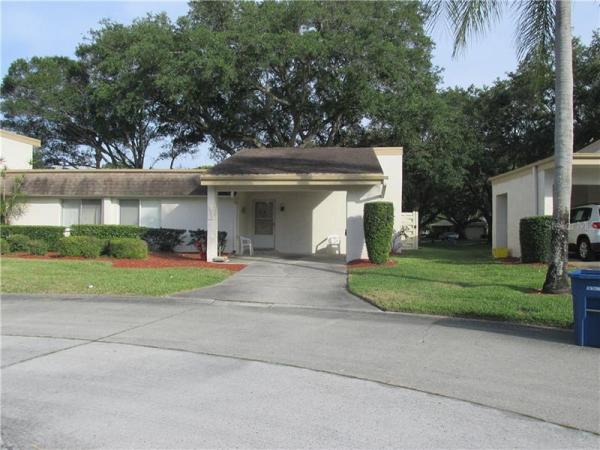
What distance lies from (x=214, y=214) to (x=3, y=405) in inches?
508

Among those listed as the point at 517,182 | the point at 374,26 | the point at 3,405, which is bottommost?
the point at 3,405

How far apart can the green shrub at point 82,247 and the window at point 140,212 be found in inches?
157

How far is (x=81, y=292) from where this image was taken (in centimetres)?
1127

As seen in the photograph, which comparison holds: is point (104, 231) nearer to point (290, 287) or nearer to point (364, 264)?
point (364, 264)

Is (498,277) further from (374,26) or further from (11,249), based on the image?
(374,26)

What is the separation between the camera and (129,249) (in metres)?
17.3

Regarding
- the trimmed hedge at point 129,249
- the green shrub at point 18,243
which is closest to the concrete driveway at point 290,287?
the trimmed hedge at point 129,249

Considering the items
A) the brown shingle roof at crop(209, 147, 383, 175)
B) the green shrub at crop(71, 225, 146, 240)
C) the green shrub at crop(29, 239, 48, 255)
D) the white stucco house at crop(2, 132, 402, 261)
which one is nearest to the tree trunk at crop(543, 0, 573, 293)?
the brown shingle roof at crop(209, 147, 383, 175)

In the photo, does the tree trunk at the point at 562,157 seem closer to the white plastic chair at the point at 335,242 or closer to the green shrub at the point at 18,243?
the white plastic chair at the point at 335,242

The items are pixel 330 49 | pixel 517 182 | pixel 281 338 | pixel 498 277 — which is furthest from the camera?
pixel 330 49

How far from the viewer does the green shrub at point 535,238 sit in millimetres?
14570

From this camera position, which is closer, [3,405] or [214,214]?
[3,405]

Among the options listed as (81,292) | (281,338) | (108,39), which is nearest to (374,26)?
(108,39)

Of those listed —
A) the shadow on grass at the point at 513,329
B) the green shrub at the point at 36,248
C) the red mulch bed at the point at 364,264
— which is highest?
the green shrub at the point at 36,248
